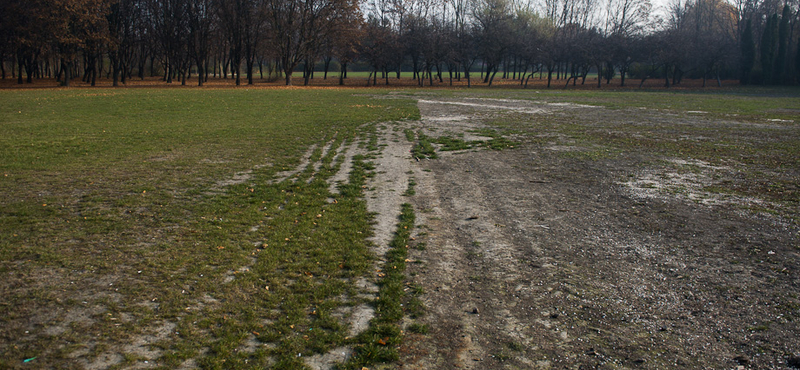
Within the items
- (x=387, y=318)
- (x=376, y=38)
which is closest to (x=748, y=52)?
(x=376, y=38)

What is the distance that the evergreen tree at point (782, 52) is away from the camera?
59.2 metres

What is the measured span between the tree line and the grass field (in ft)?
125

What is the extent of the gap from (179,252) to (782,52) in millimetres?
76093

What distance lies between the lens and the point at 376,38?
5944 centimetres

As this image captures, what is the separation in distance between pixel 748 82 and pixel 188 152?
73.3 m

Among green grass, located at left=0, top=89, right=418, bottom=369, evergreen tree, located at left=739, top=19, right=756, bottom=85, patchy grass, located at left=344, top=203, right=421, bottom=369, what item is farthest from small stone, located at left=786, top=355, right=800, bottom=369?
evergreen tree, located at left=739, top=19, right=756, bottom=85

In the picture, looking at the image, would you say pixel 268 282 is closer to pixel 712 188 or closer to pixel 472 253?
pixel 472 253

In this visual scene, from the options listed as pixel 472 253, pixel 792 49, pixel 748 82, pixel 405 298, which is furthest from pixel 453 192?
pixel 792 49

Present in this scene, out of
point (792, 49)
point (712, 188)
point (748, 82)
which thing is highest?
point (792, 49)

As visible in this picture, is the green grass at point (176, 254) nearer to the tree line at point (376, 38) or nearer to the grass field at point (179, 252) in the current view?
the grass field at point (179, 252)

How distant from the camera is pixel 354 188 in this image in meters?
8.66

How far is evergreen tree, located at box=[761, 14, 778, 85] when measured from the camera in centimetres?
5956

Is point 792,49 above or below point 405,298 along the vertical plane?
above

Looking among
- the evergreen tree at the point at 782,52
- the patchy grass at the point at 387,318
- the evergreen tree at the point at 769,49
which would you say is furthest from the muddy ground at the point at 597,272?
the evergreen tree at the point at 782,52
